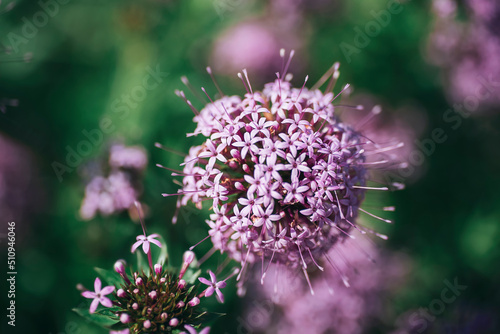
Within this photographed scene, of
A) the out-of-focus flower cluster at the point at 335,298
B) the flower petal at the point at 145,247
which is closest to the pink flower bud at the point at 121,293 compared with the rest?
the flower petal at the point at 145,247

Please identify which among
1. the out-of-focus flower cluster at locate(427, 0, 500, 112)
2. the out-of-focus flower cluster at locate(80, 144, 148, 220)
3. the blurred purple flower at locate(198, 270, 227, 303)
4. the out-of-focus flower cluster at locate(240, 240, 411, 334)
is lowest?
the out-of-focus flower cluster at locate(240, 240, 411, 334)

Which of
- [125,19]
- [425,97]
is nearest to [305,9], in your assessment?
[425,97]

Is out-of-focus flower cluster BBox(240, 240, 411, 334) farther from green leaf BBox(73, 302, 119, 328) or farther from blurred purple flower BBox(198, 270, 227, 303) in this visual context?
green leaf BBox(73, 302, 119, 328)

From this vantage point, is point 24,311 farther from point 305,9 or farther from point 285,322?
point 305,9

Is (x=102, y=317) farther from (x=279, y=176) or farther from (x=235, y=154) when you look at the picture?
(x=279, y=176)

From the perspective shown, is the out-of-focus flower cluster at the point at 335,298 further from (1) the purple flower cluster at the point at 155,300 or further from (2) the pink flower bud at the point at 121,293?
(2) the pink flower bud at the point at 121,293

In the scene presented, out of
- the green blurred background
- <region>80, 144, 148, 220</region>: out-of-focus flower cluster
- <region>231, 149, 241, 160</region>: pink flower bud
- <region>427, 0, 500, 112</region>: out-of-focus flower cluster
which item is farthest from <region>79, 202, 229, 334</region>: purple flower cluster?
<region>427, 0, 500, 112</region>: out-of-focus flower cluster
